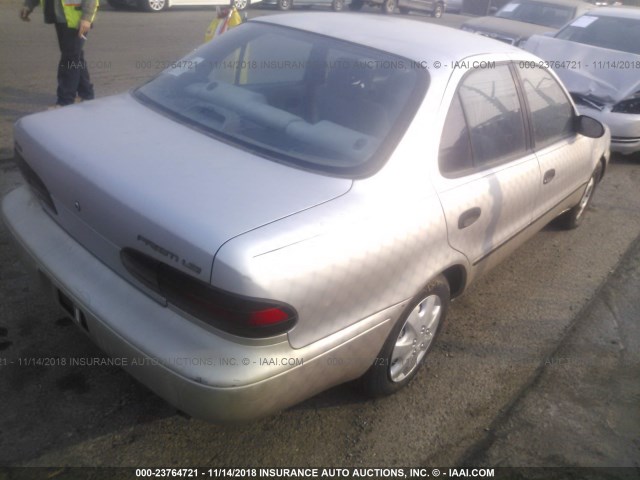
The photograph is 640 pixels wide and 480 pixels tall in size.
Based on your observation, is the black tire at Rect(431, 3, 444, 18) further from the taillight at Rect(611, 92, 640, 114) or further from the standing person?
the standing person

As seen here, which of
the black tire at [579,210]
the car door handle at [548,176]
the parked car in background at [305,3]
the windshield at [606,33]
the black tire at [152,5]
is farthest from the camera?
the parked car in background at [305,3]

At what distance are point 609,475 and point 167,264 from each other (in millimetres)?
2098

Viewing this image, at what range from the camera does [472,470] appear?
2.51 m

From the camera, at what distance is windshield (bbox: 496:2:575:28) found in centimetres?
1037

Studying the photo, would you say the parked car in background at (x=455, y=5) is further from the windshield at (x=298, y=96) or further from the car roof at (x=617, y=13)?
the windshield at (x=298, y=96)

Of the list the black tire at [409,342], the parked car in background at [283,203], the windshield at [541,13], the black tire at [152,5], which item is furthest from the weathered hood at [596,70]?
the black tire at [152,5]

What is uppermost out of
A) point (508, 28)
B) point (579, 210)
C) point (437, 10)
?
point (508, 28)

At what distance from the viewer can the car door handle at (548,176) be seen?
354cm

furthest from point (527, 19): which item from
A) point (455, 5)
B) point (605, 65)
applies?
A: point (455, 5)

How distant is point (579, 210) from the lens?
4.84 metres

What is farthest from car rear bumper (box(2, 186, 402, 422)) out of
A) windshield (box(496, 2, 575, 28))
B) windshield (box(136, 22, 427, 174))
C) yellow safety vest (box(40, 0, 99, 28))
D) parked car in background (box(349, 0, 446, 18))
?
parked car in background (box(349, 0, 446, 18))

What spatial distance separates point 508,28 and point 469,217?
8243 mm

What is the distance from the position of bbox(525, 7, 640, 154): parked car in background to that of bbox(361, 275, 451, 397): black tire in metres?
4.46

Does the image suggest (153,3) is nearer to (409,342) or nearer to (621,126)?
(621,126)
